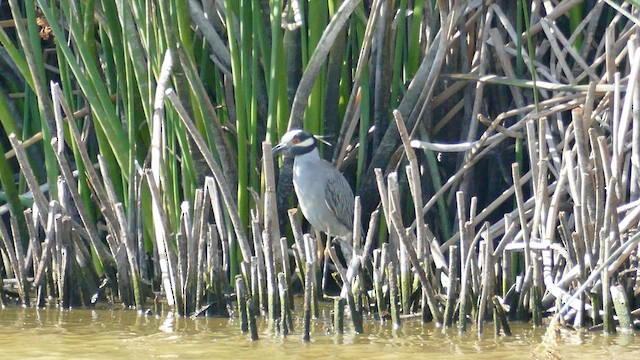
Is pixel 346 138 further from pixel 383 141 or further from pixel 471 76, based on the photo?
pixel 471 76

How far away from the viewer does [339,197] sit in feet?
19.8

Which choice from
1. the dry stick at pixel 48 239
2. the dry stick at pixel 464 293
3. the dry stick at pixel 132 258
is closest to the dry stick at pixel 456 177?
the dry stick at pixel 464 293

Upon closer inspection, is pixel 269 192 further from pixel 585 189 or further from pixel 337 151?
pixel 585 189

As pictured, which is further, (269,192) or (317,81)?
(317,81)

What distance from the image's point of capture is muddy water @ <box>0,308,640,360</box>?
4.27 meters

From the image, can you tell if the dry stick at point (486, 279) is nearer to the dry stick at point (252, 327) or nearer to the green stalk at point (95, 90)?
the dry stick at point (252, 327)

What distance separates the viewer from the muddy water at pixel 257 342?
4273mm

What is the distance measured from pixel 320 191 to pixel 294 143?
541mm

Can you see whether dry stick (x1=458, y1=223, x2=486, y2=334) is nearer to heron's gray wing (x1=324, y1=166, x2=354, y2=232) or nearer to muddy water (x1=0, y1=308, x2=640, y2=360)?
muddy water (x1=0, y1=308, x2=640, y2=360)

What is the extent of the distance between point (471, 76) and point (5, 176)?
2576 mm

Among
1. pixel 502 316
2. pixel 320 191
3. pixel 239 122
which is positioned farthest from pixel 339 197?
pixel 502 316

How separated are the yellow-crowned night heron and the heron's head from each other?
0.02 metres

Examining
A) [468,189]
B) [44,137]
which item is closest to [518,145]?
[468,189]

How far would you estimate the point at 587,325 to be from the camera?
4.64m
